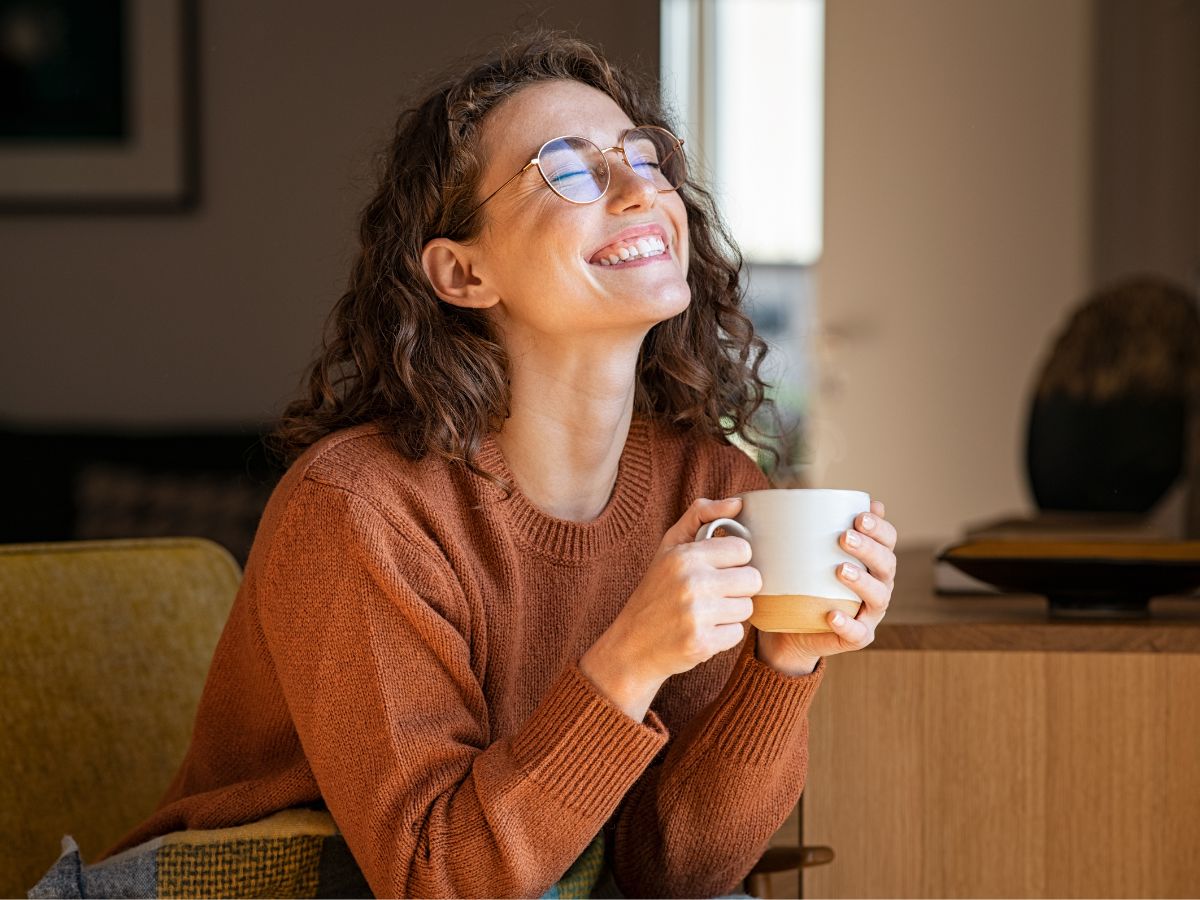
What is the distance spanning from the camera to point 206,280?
2.78m

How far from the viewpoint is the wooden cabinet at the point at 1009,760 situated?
3.88 feet

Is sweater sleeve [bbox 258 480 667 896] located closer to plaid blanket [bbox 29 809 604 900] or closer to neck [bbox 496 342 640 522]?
plaid blanket [bbox 29 809 604 900]

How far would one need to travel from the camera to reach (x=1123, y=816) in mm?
1194

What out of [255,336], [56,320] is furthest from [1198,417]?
[56,320]

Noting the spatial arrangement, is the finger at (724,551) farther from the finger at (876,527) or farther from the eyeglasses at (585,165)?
the eyeglasses at (585,165)

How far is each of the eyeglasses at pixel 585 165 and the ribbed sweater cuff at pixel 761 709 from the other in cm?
40

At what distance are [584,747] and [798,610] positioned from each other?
Answer: 180mm

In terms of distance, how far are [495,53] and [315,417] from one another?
39cm

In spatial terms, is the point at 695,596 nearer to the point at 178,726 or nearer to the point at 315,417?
the point at 315,417

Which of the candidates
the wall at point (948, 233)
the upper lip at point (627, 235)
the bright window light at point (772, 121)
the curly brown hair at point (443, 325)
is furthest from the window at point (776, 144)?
the upper lip at point (627, 235)

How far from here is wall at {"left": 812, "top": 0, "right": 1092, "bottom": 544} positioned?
4.35m

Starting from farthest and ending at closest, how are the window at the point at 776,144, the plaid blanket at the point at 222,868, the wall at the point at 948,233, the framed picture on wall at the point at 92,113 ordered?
the window at the point at 776,144 → the wall at the point at 948,233 → the framed picture on wall at the point at 92,113 → the plaid blanket at the point at 222,868

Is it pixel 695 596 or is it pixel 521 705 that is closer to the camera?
pixel 695 596

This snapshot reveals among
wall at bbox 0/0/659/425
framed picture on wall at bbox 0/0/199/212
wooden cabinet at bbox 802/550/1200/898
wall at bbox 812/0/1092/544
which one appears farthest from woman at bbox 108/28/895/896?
wall at bbox 812/0/1092/544
